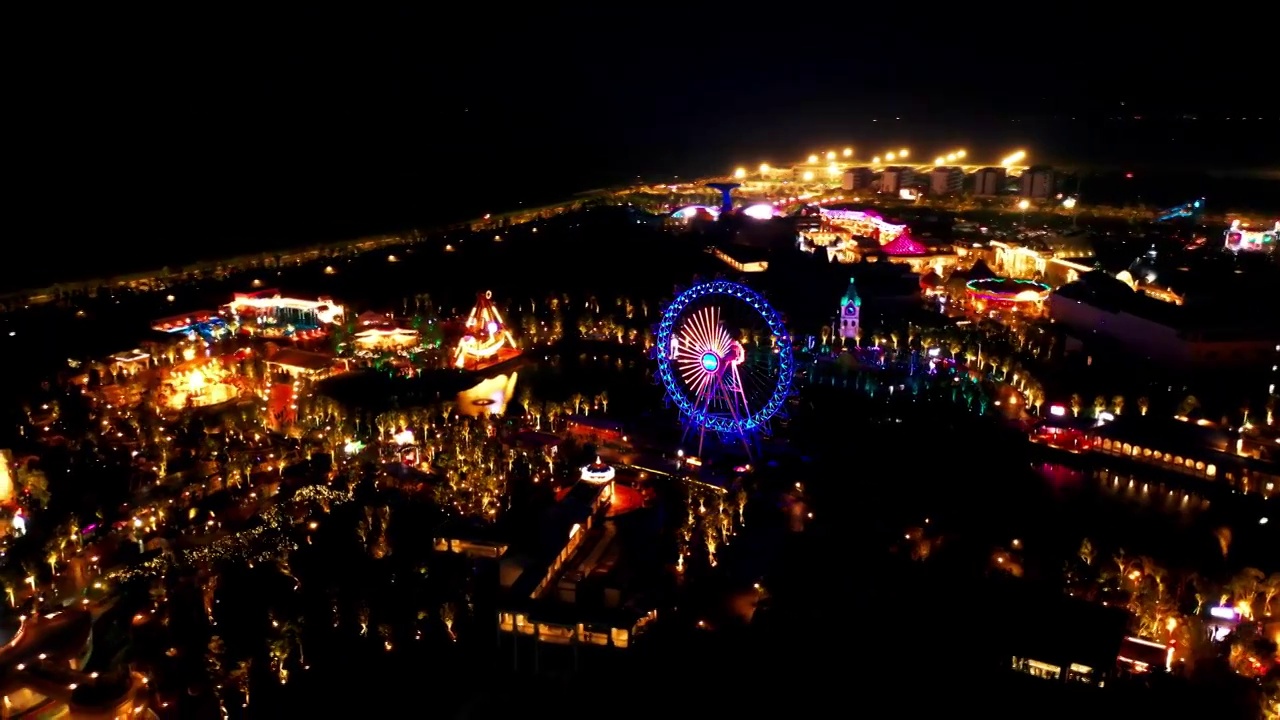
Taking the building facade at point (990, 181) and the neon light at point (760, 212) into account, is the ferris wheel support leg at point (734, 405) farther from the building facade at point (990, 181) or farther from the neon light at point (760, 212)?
the building facade at point (990, 181)

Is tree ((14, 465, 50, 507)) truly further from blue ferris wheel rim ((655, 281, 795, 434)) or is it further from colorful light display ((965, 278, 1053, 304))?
colorful light display ((965, 278, 1053, 304))

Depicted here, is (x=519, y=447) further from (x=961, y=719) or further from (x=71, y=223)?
(x=71, y=223)

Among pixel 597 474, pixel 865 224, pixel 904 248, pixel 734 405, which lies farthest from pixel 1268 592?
pixel 865 224

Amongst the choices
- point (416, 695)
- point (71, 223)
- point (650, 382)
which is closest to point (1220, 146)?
point (650, 382)

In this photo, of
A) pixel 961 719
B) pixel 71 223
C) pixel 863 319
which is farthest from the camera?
pixel 71 223

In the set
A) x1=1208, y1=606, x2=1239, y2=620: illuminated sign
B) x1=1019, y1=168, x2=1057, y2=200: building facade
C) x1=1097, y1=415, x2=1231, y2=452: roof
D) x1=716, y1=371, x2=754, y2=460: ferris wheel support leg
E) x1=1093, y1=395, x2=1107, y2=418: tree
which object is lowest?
x1=1208, y1=606, x2=1239, y2=620: illuminated sign

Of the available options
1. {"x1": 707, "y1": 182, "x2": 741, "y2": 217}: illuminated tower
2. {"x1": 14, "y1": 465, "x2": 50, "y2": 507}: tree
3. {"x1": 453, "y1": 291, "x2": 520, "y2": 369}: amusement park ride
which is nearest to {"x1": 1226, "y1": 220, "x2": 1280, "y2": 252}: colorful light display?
{"x1": 707, "y1": 182, "x2": 741, "y2": 217}: illuminated tower
